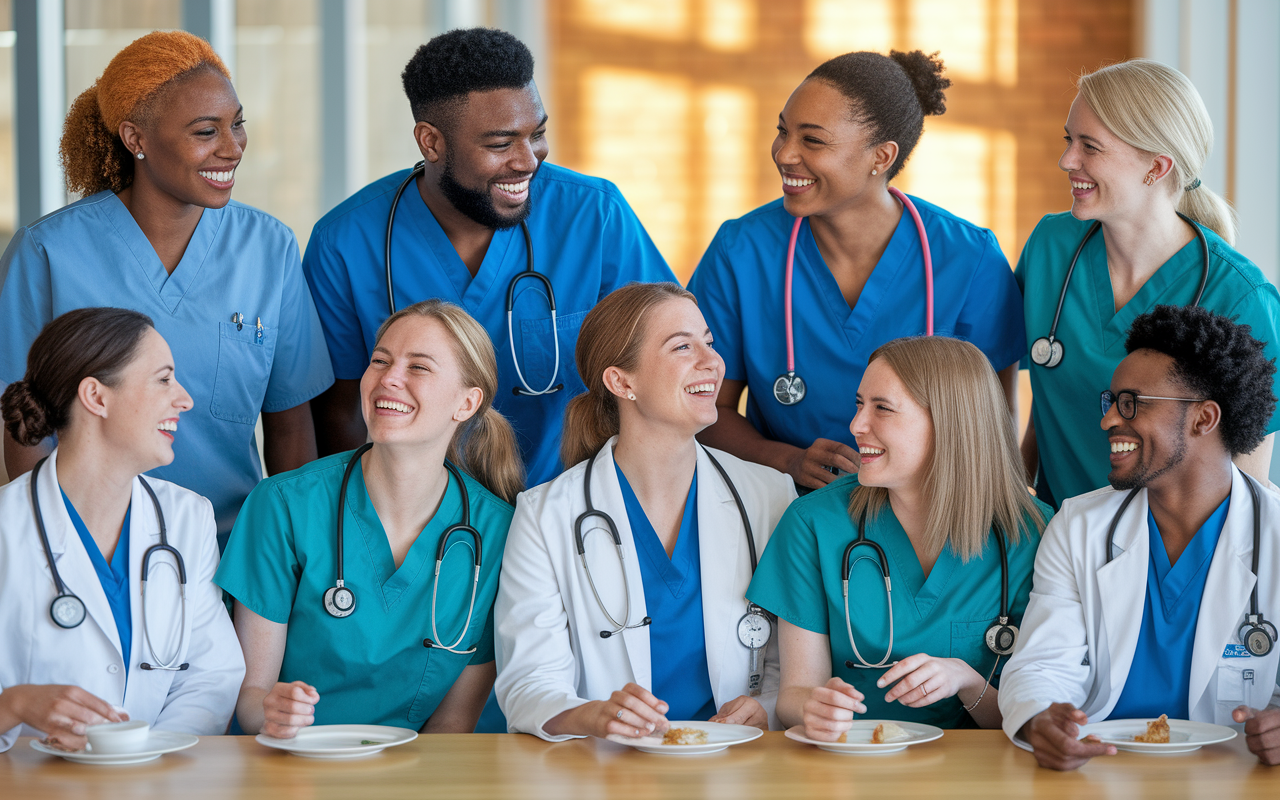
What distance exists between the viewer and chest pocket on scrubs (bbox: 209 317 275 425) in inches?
89.4

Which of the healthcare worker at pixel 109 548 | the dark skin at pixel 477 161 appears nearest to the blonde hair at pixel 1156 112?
the dark skin at pixel 477 161

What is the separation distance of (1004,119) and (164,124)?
169 inches

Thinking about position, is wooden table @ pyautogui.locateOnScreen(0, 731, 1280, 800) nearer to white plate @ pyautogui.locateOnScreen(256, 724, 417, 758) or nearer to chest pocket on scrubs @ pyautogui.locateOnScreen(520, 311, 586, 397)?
white plate @ pyautogui.locateOnScreen(256, 724, 417, 758)

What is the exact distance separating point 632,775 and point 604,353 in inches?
34.6

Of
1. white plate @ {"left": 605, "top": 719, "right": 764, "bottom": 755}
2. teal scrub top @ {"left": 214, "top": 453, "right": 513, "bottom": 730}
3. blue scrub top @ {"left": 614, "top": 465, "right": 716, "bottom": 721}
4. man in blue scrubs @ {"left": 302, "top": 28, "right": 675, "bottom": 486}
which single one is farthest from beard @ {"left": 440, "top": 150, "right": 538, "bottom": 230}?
white plate @ {"left": 605, "top": 719, "right": 764, "bottom": 755}

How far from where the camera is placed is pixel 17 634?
1.78 meters

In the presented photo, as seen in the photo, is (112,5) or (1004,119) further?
(1004,119)

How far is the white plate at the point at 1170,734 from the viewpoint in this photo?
151 centimetres

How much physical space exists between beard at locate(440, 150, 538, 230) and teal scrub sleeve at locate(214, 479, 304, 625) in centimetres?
78

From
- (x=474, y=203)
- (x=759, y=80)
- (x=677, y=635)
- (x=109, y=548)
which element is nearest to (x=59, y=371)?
(x=109, y=548)

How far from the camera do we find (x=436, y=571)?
1939 mm

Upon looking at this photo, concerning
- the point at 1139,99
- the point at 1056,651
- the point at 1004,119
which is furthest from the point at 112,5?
the point at 1004,119

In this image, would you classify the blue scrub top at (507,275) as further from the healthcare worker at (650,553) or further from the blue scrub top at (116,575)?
the blue scrub top at (116,575)

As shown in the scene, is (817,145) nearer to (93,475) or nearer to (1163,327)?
(1163,327)
